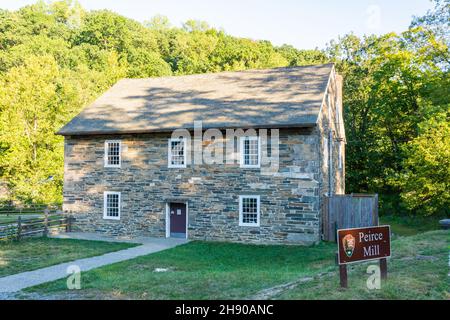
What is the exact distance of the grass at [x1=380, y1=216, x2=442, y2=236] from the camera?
2643 cm

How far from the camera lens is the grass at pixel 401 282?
8430 millimetres

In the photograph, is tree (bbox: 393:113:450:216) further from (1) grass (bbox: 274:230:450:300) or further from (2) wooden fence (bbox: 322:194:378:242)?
(1) grass (bbox: 274:230:450:300)

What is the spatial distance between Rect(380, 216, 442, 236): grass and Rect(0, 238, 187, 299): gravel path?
13939 mm

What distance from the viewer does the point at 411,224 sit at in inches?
1128

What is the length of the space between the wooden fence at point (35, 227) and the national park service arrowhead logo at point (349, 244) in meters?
15.7

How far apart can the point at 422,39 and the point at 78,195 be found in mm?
26266

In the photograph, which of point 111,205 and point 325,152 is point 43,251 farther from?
point 325,152

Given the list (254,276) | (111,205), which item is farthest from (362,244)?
(111,205)

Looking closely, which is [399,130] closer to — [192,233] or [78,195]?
[192,233]

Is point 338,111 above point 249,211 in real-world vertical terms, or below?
above

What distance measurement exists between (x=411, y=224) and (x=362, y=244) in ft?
71.0

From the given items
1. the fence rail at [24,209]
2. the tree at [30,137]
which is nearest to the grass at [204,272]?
the fence rail at [24,209]

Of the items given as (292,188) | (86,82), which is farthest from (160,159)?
(86,82)

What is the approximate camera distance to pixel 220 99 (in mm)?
23031
